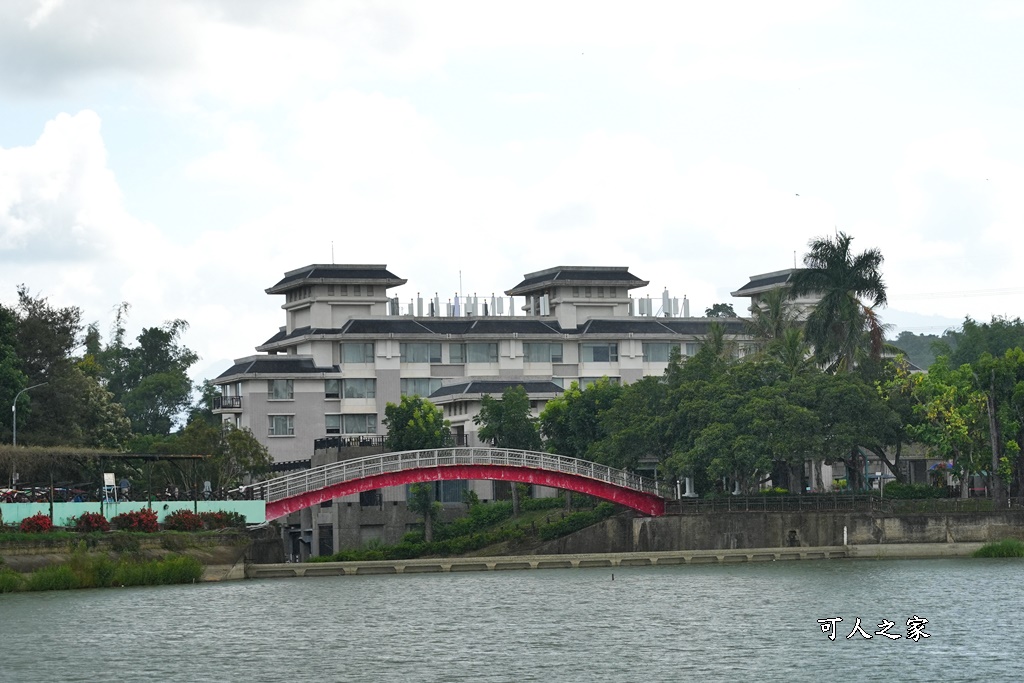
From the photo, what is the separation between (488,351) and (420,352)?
4.62m

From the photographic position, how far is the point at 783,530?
7788 centimetres

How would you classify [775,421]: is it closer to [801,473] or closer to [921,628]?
[801,473]

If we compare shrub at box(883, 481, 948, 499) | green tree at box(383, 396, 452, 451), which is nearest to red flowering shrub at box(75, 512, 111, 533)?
green tree at box(383, 396, 452, 451)

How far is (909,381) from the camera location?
3219 inches

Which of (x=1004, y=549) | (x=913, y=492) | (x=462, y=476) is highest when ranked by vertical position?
(x=462, y=476)

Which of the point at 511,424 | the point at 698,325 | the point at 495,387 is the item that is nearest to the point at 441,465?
the point at 511,424

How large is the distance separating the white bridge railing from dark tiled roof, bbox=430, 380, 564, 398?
18656 mm

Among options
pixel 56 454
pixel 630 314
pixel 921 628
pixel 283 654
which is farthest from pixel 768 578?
pixel 630 314

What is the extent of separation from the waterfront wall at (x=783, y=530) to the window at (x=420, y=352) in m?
29.5

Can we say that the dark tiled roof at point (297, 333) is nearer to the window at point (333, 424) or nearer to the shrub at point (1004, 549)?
the window at point (333, 424)

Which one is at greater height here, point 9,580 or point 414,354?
point 414,354

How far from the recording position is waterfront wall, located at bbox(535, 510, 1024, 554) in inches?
2955

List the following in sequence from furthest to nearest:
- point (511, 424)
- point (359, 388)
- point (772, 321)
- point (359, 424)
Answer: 1. point (359, 388)
2. point (359, 424)
3. point (772, 321)
4. point (511, 424)

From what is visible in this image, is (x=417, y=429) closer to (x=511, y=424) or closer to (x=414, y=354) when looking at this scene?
(x=511, y=424)
